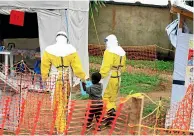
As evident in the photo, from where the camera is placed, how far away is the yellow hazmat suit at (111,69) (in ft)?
23.9

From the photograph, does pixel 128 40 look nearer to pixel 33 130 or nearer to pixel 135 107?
pixel 33 130

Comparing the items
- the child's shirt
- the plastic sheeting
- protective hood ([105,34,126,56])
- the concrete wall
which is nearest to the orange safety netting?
the child's shirt

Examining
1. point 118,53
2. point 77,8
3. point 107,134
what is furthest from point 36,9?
point 107,134

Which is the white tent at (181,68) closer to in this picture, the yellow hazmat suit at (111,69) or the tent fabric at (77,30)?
the yellow hazmat suit at (111,69)

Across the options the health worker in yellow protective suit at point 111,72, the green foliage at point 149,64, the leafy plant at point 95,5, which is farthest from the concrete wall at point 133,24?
the health worker in yellow protective suit at point 111,72

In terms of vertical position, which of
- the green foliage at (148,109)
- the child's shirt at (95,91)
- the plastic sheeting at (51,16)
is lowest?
the green foliage at (148,109)

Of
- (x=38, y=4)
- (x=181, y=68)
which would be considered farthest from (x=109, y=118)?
(x=38, y=4)

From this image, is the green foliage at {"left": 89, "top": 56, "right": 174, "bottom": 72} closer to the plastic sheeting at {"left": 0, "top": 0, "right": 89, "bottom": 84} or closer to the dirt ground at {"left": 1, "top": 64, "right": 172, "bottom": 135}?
the plastic sheeting at {"left": 0, "top": 0, "right": 89, "bottom": 84}

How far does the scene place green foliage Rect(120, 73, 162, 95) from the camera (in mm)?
10897

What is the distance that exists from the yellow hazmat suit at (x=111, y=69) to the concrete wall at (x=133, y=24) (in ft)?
31.9

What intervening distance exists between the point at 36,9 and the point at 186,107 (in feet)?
14.8

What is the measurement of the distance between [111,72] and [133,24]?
1010 centimetres

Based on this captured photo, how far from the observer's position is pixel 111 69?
7348mm

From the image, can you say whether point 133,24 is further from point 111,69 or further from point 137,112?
point 137,112
